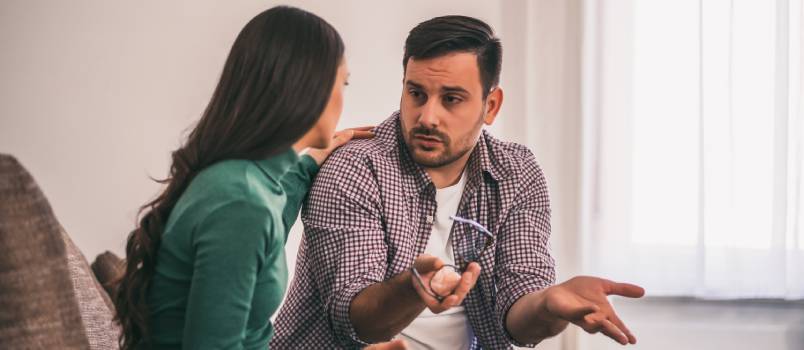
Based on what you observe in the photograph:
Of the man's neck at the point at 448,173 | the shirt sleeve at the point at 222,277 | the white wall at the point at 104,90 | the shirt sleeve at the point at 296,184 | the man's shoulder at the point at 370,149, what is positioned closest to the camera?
the shirt sleeve at the point at 222,277

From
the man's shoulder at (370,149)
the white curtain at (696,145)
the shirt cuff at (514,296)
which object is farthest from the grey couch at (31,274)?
the white curtain at (696,145)

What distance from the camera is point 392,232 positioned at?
1864mm

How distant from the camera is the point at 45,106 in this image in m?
3.00

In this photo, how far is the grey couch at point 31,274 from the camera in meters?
0.87

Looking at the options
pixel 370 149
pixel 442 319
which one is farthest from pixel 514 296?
pixel 370 149

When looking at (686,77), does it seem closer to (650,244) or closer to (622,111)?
(622,111)

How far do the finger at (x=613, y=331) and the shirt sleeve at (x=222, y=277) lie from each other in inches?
23.0

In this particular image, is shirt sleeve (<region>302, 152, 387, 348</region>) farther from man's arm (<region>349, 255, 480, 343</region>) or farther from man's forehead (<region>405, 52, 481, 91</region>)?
man's forehead (<region>405, 52, 481, 91</region>)

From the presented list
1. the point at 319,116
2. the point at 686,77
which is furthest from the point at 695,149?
the point at 319,116

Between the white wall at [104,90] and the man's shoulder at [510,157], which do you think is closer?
the man's shoulder at [510,157]

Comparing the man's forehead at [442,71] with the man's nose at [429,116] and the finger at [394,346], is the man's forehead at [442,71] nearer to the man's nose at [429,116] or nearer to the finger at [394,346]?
the man's nose at [429,116]

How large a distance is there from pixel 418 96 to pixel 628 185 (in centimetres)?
147

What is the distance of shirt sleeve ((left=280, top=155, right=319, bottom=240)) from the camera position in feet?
5.76

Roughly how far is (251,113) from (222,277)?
26 centimetres
